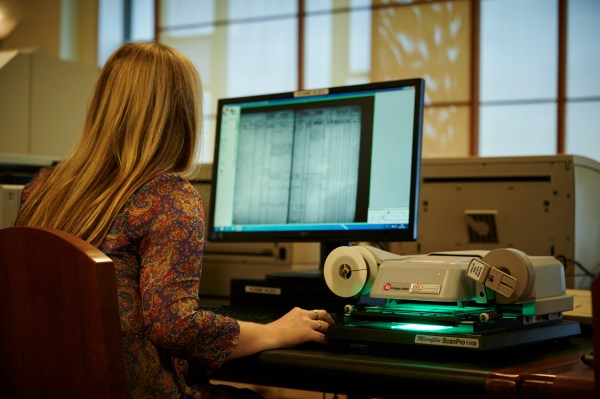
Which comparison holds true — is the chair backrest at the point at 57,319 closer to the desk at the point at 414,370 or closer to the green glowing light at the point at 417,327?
the desk at the point at 414,370

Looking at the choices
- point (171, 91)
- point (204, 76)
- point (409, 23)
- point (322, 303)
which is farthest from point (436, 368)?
point (204, 76)

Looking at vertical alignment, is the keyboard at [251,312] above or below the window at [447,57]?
below

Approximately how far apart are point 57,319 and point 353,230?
2.49ft

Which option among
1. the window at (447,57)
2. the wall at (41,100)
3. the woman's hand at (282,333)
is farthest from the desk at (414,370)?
the window at (447,57)

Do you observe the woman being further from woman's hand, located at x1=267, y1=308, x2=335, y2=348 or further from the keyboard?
the keyboard

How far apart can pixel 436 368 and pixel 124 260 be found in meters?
0.47

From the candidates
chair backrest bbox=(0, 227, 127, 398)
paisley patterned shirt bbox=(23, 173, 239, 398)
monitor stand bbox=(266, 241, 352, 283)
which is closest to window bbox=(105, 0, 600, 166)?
monitor stand bbox=(266, 241, 352, 283)

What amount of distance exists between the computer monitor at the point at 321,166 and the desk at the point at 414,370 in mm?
419

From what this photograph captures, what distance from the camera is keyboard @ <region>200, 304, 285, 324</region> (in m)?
1.38

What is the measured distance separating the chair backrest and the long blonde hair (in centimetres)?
16

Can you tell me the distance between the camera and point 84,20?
20.5 feet

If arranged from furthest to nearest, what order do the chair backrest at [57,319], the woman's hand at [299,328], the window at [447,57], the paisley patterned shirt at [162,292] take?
the window at [447,57]
the woman's hand at [299,328]
the paisley patterned shirt at [162,292]
the chair backrest at [57,319]

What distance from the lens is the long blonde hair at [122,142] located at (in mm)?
1134

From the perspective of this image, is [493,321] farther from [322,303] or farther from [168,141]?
[168,141]
